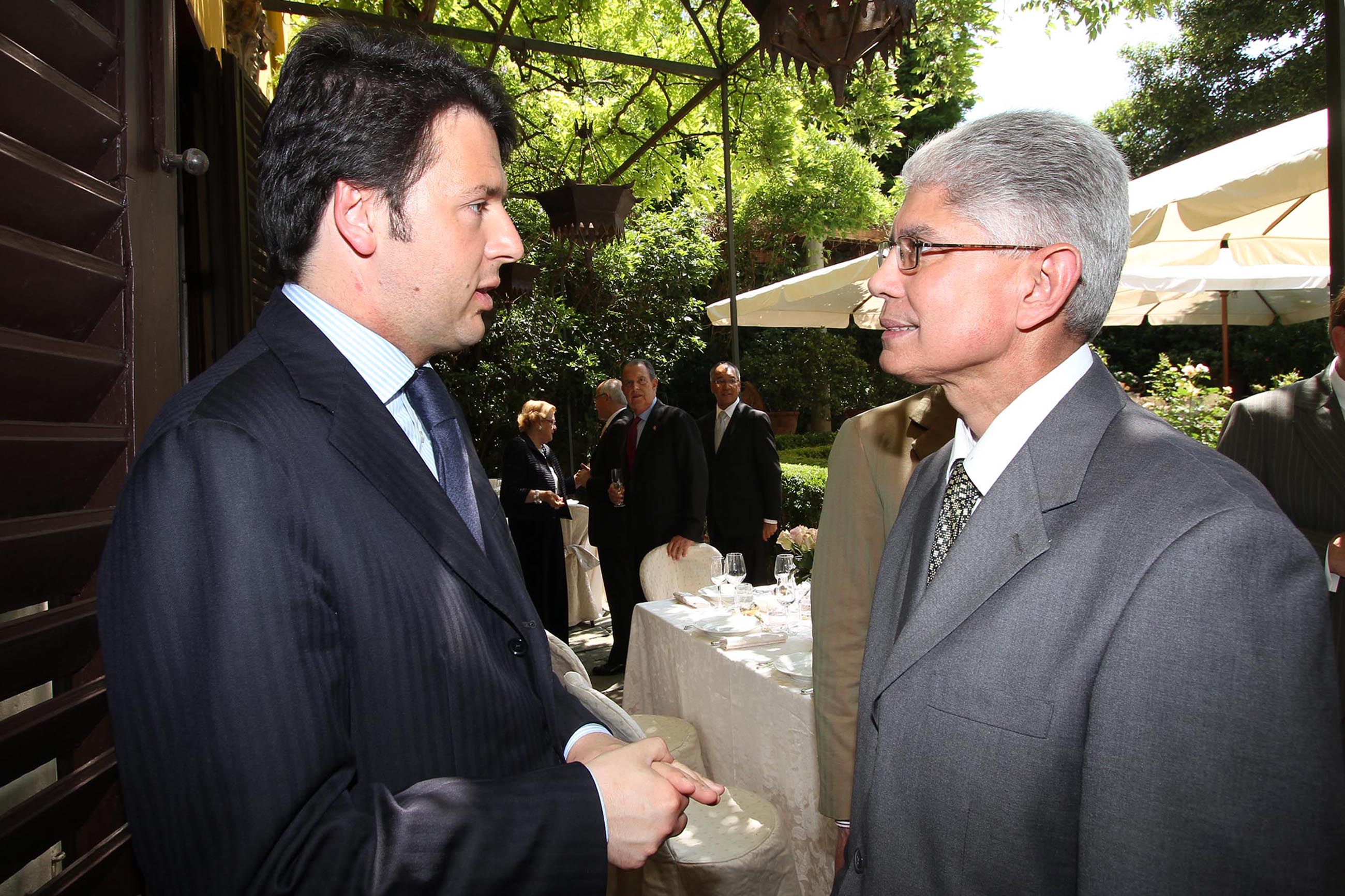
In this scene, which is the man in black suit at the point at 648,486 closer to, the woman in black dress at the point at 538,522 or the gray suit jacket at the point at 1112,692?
the woman in black dress at the point at 538,522

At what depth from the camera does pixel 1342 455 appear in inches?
106

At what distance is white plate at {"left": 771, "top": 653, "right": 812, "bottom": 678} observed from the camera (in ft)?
10.8

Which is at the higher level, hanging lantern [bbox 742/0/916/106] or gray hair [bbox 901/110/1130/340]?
hanging lantern [bbox 742/0/916/106]

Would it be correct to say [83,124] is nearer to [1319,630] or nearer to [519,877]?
[519,877]

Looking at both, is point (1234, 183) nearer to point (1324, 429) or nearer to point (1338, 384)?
point (1338, 384)

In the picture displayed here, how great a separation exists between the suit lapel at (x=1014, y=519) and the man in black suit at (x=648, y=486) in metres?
4.94

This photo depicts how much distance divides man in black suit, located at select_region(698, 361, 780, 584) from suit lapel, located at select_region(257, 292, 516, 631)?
5858mm

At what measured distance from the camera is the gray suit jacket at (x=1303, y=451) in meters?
2.71

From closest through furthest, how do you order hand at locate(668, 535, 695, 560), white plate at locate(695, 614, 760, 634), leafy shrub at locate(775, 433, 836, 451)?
1. white plate at locate(695, 614, 760, 634)
2. hand at locate(668, 535, 695, 560)
3. leafy shrub at locate(775, 433, 836, 451)

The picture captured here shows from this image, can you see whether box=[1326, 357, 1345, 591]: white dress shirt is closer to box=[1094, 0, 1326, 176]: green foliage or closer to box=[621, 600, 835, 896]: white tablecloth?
box=[621, 600, 835, 896]: white tablecloth

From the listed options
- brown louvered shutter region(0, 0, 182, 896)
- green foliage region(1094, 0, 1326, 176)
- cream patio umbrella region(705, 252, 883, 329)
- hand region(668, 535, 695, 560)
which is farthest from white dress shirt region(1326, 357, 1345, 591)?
green foliage region(1094, 0, 1326, 176)

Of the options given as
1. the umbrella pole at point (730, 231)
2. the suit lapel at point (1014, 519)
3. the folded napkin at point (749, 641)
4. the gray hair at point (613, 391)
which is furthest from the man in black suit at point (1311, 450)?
the gray hair at point (613, 391)

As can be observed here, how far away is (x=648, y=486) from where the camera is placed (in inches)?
264

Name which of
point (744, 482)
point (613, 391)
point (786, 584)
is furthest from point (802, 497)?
point (786, 584)
